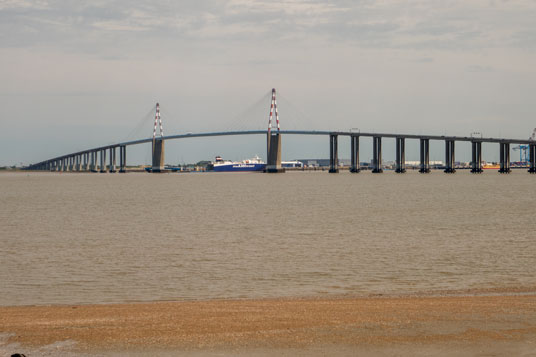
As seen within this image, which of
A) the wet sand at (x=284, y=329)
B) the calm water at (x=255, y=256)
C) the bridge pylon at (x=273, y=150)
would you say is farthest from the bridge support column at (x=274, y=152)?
the wet sand at (x=284, y=329)

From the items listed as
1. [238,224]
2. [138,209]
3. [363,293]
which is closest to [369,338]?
[363,293]

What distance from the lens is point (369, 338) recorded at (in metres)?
7.19

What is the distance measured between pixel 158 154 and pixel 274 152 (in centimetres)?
2908

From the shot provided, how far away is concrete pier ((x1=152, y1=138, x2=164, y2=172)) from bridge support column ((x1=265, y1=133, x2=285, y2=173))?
85.1 ft

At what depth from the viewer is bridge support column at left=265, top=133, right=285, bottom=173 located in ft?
437

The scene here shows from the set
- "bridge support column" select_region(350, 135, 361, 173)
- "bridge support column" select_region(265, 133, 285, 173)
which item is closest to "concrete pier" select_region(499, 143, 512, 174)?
"bridge support column" select_region(350, 135, 361, 173)

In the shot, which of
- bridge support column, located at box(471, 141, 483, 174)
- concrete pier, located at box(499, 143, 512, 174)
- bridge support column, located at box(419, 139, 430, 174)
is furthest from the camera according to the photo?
concrete pier, located at box(499, 143, 512, 174)

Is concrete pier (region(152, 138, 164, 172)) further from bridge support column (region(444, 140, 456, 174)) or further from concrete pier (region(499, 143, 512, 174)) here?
concrete pier (region(499, 143, 512, 174))

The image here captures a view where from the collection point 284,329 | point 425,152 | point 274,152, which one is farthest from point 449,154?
point 284,329

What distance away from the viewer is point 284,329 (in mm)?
7648

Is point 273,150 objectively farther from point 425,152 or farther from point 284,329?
point 284,329

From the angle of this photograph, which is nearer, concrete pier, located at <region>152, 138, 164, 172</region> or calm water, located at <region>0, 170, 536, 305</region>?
calm water, located at <region>0, 170, 536, 305</region>

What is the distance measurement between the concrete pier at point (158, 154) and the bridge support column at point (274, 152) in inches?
1021

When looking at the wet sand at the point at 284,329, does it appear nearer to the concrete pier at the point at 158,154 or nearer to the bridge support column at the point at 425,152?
the bridge support column at the point at 425,152
